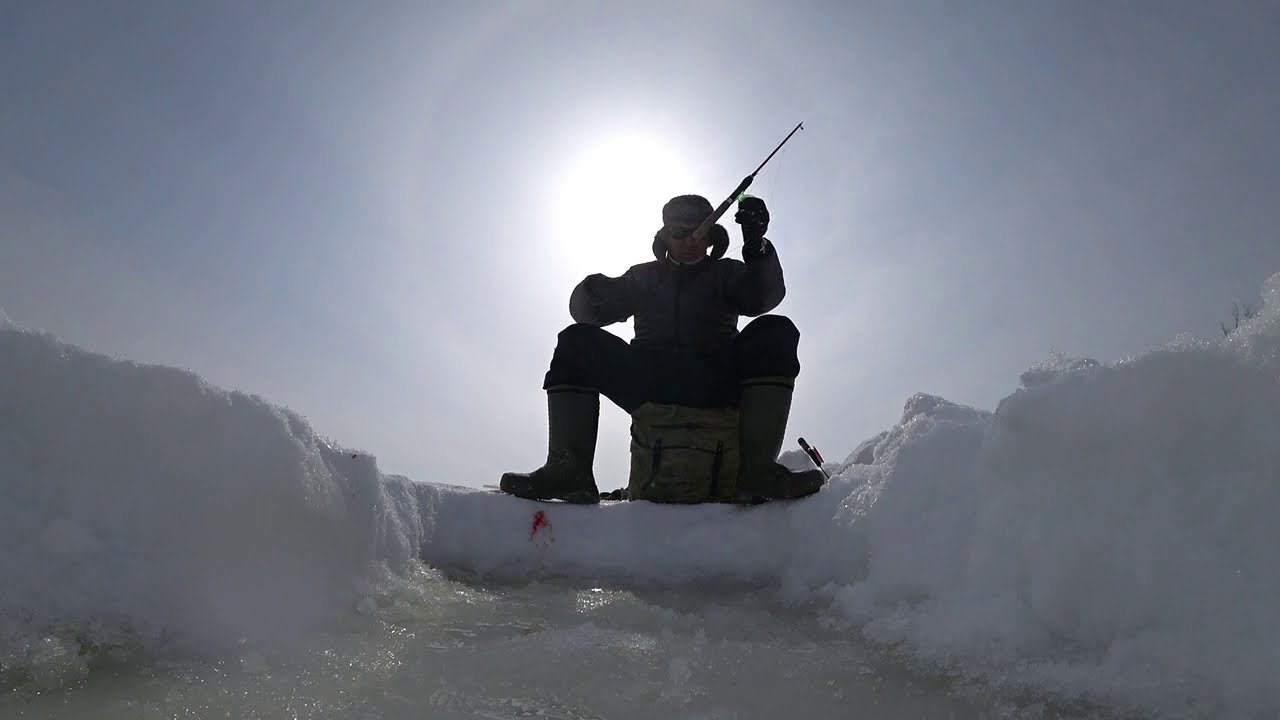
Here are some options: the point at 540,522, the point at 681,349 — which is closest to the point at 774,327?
the point at 681,349

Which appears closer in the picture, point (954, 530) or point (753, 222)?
point (954, 530)

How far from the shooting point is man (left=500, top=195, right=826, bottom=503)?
2750 millimetres

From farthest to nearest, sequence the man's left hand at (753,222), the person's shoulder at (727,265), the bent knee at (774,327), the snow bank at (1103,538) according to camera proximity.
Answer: the person's shoulder at (727,265)
the man's left hand at (753,222)
the bent knee at (774,327)
the snow bank at (1103,538)

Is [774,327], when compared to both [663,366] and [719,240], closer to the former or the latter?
[663,366]

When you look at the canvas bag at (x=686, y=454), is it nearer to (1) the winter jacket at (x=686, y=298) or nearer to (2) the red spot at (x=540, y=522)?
(1) the winter jacket at (x=686, y=298)

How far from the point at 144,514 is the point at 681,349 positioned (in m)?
2.23

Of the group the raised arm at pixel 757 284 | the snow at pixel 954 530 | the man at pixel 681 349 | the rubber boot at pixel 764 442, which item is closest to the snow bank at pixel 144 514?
the snow at pixel 954 530

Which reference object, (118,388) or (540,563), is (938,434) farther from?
(118,388)

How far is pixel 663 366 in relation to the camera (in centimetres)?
304

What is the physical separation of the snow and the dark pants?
49.1 inches

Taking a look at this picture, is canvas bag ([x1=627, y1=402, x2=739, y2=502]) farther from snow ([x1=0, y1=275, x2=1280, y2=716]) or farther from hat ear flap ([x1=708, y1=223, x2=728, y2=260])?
snow ([x1=0, y1=275, x2=1280, y2=716])

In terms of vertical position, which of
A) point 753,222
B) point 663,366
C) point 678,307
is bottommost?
point 663,366

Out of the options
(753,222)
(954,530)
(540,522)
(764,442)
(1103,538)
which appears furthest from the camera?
(753,222)

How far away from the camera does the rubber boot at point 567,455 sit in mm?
2680
